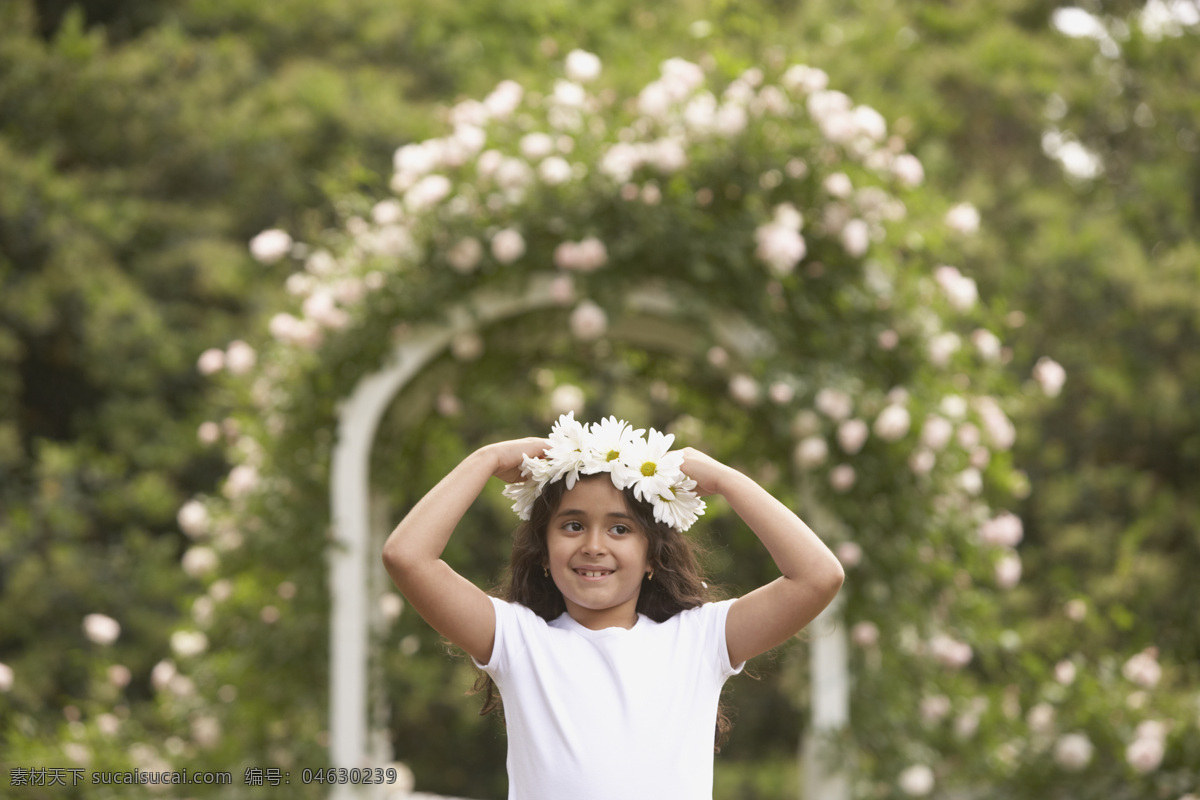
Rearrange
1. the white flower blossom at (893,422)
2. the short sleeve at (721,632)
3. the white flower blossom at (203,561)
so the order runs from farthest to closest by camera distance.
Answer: the white flower blossom at (203,561)
the white flower blossom at (893,422)
the short sleeve at (721,632)

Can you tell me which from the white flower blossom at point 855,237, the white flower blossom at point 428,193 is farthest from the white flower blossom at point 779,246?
the white flower blossom at point 428,193

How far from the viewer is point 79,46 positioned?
639cm

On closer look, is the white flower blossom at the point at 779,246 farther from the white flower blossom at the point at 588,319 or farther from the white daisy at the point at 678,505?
the white daisy at the point at 678,505

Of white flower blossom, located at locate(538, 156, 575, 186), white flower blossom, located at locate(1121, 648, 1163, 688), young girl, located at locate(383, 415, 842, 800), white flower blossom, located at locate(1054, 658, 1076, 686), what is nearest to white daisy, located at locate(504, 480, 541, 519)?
young girl, located at locate(383, 415, 842, 800)

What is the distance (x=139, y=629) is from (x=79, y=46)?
316 centimetres

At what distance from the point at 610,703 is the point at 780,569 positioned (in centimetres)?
27

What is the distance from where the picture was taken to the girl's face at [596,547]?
152cm

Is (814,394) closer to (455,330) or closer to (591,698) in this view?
(455,330)

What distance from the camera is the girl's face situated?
1517 millimetres

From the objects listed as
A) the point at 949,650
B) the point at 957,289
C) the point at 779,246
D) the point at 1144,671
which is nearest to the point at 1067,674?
the point at 1144,671

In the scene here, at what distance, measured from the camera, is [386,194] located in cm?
655

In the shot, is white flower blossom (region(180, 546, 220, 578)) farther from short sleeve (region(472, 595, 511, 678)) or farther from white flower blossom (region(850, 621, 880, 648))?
short sleeve (region(472, 595, 511, 678))

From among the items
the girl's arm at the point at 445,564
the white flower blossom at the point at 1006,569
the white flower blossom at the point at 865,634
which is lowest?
the girl's arm at the point at 445,564

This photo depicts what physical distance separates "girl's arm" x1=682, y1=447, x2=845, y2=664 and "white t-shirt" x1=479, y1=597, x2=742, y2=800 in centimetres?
4
